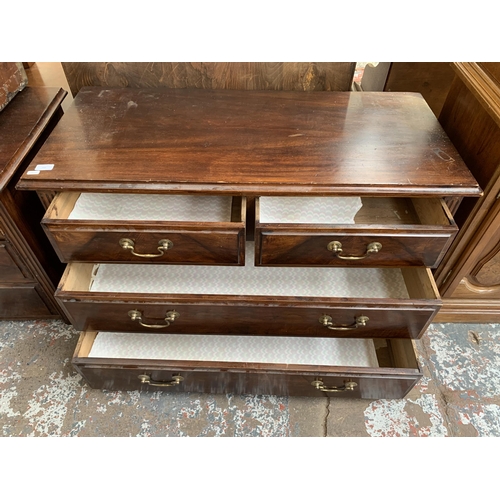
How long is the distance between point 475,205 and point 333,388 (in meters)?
0.63

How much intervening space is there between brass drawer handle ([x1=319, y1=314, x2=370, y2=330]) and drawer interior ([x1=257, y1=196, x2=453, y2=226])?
24 centimetres

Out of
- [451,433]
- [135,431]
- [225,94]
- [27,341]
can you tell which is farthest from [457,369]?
[27,341]

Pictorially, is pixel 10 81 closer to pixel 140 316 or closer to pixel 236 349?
pixel 140 316

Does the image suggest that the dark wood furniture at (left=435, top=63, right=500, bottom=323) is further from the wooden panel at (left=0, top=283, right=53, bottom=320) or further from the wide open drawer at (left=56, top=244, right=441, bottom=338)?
the wooden panel at (left=0, top=283, right=53, bottom=320)

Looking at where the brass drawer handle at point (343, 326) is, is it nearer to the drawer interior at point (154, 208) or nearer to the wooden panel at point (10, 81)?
the drawer interior at point (154, 208)

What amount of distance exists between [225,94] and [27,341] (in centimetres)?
105

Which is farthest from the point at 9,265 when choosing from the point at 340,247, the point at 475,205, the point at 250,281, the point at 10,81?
the point at 475,205

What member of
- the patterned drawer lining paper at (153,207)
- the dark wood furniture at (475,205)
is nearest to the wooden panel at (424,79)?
the dark wood furniture at (475,205)

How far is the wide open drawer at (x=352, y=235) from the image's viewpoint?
2.77 feet

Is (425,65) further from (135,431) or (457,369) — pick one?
(135,431)

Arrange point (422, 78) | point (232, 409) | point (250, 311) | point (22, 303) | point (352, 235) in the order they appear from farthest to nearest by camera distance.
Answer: point (422, 78) < point (22, 303) < point (232, 409) < point (250, 311) < point (352, 235)

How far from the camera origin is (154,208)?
1.04 m

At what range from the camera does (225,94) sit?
3.61 ft

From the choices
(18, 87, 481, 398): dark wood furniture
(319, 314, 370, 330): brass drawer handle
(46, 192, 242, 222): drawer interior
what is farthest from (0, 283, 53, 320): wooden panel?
(319, 314, 370, 330): brass drawer handle
